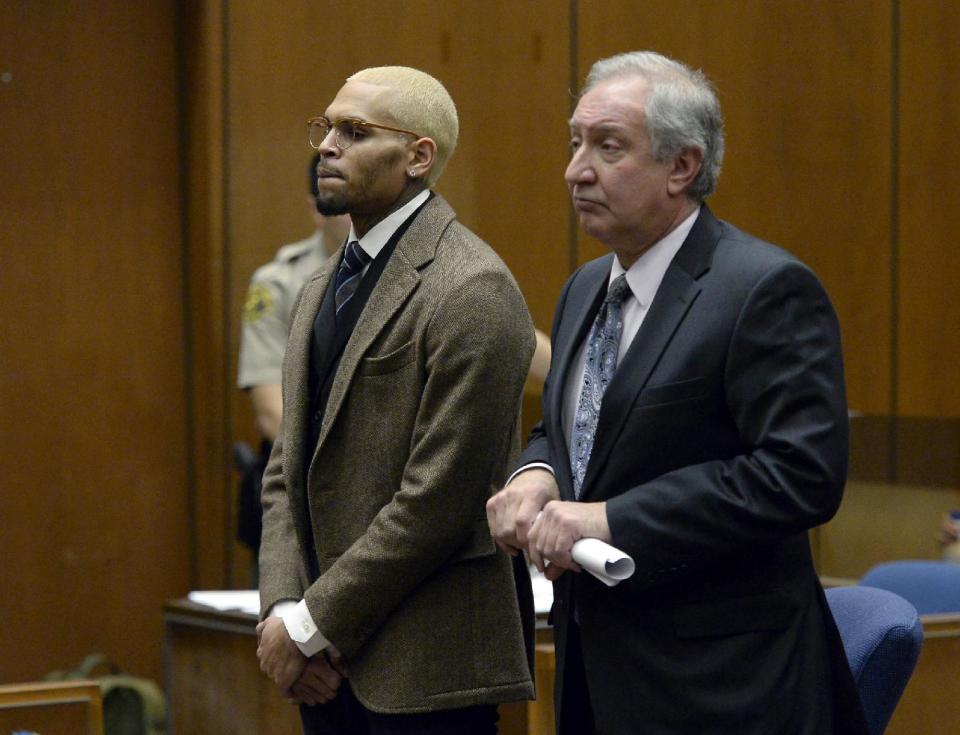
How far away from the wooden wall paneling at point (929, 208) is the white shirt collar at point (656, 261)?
160 inches

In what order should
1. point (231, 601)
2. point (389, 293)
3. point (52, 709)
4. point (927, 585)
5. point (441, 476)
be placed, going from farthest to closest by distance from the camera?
point (927, 585) < point (231, 601) < point (52, 709) < point (389, 293) < point (441, 476)

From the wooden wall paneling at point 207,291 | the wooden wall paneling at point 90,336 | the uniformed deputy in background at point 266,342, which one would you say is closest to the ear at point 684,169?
the uniformed deputy in background at point 266,342

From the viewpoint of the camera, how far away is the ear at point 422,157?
7.67 ft

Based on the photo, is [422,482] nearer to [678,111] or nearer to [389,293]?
[389,293]

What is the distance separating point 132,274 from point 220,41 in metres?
0.79

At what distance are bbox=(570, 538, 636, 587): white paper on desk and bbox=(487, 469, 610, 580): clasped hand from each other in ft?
0.11

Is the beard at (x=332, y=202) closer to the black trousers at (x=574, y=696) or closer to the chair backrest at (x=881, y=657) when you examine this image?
the black trousers at (x=574, y=696)

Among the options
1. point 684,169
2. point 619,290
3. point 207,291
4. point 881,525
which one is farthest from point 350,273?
point 881,525

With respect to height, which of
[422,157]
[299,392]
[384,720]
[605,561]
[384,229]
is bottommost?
[384,720]

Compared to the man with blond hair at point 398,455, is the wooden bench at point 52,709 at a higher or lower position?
lower

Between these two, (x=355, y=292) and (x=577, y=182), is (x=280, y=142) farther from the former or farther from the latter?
(x=577, y=182)

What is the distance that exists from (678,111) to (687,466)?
1.47 feet

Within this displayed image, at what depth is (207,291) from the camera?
482 centimetres

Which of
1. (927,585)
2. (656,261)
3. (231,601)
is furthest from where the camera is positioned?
(927,585)
